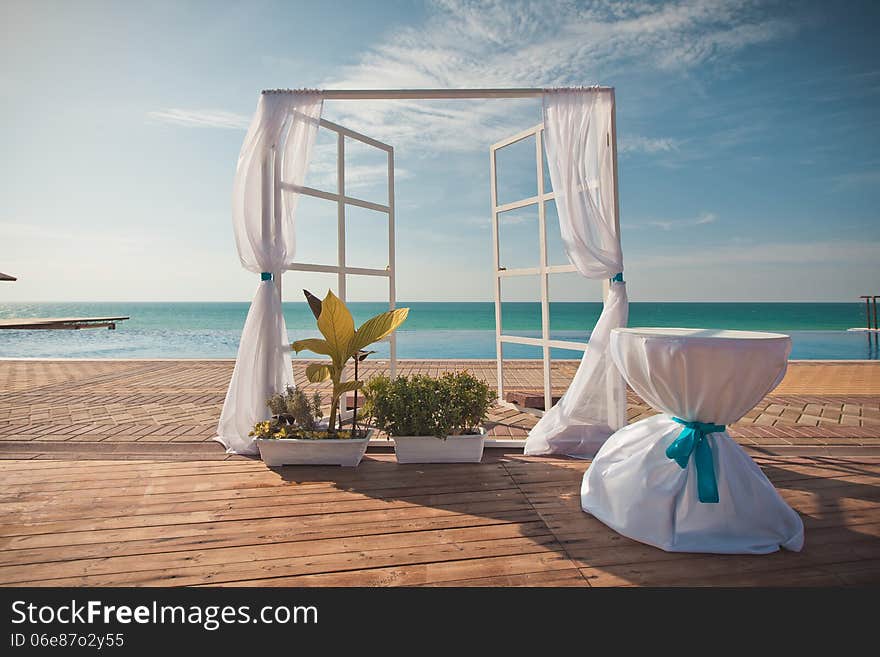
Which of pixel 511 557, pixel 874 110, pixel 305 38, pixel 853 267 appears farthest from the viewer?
pixel 853 267

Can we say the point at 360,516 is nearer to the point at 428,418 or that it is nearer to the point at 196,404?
the point at 428,418

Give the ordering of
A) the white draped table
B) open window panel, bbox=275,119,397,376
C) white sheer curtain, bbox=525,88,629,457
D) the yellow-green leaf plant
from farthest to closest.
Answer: open window panel, bbox=275,119,397,376 < white sheer curtain, bbox=525,88,629,457 < the yellow-green leaf plant < the white draped table

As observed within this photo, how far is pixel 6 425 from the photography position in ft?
10.7

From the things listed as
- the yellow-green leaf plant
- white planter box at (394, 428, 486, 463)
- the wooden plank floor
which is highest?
the yellow-green leaf plant

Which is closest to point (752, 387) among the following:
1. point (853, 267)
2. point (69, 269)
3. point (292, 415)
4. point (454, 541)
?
point (454, 541)

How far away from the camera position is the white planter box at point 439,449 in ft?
8.14

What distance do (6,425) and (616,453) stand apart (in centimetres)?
419

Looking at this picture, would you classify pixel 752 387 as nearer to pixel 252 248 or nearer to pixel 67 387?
pixel 252 248

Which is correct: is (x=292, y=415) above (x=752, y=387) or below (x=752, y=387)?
below

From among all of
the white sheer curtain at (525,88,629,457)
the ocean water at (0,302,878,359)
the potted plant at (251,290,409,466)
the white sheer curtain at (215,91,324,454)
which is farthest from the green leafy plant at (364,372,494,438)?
the ocean water at (0,302,878,359)

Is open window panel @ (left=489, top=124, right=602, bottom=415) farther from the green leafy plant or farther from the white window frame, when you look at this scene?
the green leafy plant

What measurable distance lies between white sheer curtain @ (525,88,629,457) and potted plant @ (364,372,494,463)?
0.45 meters

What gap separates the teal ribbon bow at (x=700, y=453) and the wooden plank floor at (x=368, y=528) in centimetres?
22

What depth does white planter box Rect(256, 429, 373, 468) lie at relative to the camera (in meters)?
2.43
